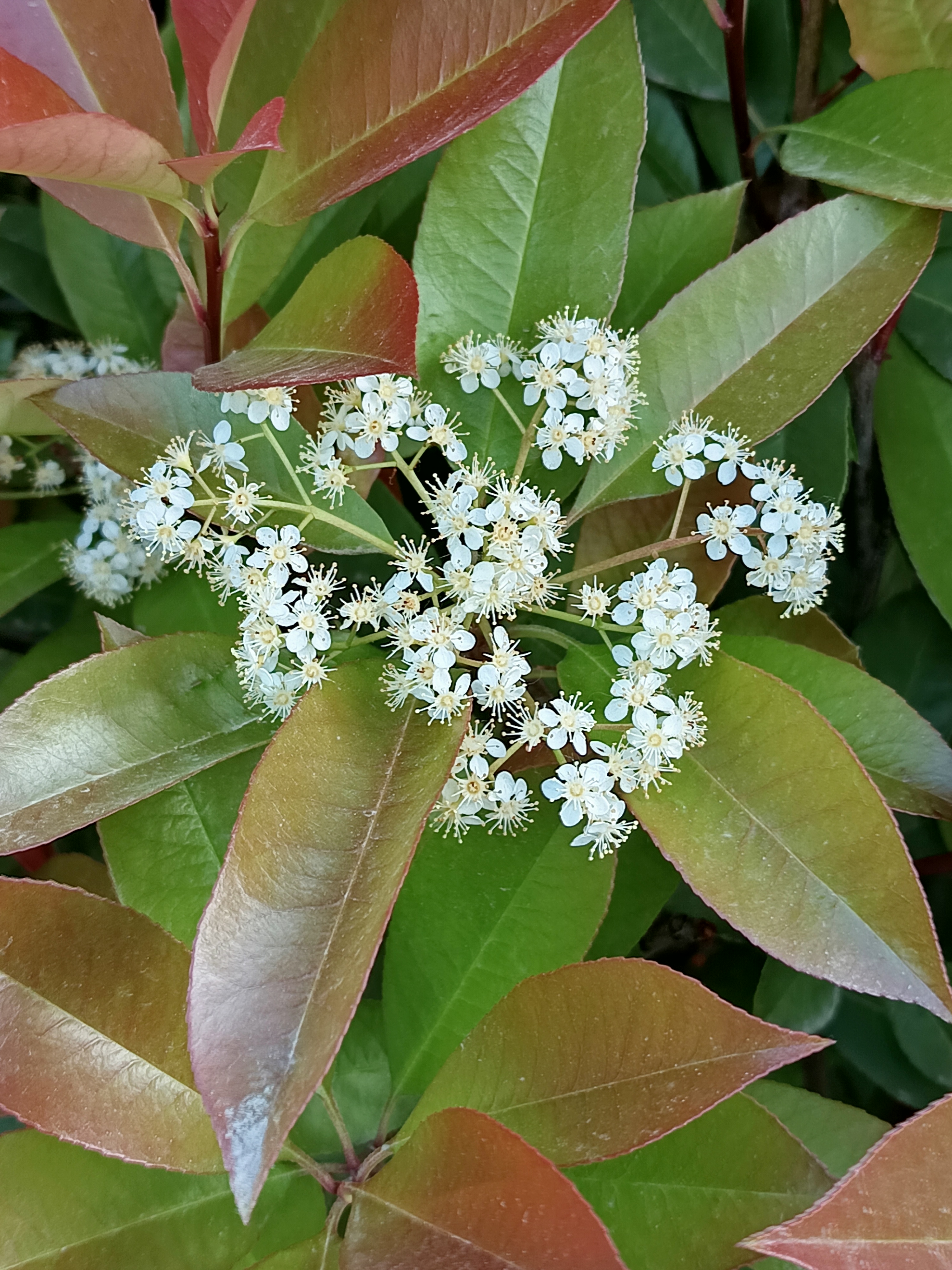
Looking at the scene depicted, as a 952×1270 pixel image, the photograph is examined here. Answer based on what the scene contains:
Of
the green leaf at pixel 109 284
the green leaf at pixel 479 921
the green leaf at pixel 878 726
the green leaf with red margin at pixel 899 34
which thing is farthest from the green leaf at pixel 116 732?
the green leaf with red margin at pixel 899 34

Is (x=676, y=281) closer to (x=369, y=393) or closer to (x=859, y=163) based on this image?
(x=859, y=163)

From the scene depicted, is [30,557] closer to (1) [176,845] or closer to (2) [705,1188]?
(1) [176,845]

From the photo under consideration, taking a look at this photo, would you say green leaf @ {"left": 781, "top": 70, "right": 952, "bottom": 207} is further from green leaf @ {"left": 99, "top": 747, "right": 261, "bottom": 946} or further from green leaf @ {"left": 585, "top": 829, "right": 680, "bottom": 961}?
green leaf @ {"left": 99, "top": 747, "right": 261, "bottom": 946}

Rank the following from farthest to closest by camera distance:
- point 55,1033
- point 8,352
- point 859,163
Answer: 1. point 8,352
2. point 859,163
3. point 55,1033

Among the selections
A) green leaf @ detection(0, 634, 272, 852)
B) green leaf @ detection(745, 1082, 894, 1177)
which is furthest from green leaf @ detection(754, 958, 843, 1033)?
green leaf @ detection(0, 634, 272, 852)

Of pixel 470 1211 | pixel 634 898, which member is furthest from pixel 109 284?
pixel 470 1211

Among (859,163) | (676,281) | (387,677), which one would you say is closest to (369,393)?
(387,677)
